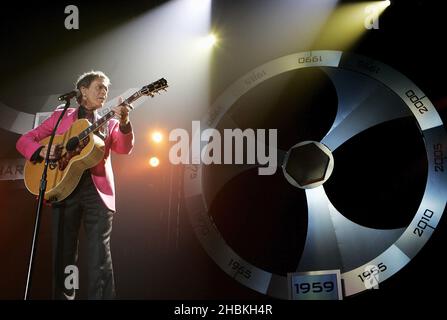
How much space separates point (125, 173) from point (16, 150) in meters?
0.71

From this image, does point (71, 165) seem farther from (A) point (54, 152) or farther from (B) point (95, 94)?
(B) point (95, 94)

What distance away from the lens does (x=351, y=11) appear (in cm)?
290

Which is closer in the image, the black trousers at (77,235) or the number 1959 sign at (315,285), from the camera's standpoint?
the number 1959 sign at (315,285)

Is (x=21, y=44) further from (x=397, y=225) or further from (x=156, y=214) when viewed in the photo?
(x=397, y=225)

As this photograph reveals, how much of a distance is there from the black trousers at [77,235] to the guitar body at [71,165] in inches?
1.9

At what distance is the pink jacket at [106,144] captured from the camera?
8.80 ft

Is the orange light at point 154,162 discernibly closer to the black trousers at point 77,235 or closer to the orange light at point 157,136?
the orange light at point 157,136

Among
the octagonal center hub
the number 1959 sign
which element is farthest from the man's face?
the number 1959 sign

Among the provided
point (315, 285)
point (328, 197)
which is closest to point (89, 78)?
point (328, 197)

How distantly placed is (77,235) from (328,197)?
1405mm

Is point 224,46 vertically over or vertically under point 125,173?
over

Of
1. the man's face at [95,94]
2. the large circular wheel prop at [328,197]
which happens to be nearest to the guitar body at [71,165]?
the man's face at [95,94]

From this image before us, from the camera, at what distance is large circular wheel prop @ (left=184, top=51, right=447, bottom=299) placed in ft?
8.19

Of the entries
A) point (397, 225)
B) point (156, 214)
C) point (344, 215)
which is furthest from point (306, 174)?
point (156, 214)
